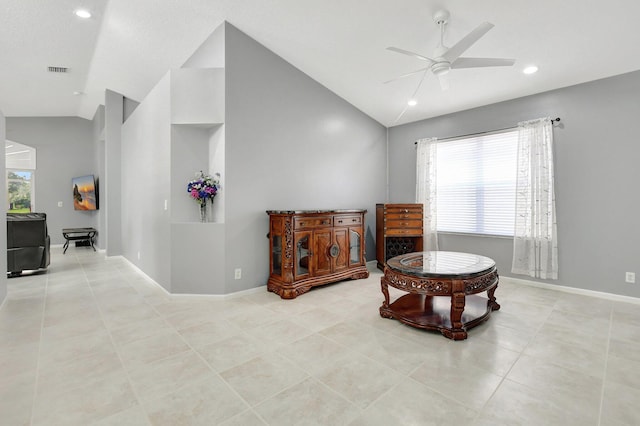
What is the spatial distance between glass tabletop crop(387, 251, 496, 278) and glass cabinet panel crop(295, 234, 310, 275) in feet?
3.91

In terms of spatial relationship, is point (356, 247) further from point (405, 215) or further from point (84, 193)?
point (84, 193)

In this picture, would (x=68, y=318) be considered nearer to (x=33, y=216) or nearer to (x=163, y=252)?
(x=163, y=252)

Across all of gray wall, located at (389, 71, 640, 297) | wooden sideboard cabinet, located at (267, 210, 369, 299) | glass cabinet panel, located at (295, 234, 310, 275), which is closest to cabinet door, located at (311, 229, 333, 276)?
wooden sideboard cabinet, located at (267, 210, 369, 299)

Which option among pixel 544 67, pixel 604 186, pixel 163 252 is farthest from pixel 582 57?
pixel 163 252

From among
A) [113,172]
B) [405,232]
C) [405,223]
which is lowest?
[405,232]

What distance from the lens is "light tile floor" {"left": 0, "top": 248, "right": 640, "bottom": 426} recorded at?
170 centimetres

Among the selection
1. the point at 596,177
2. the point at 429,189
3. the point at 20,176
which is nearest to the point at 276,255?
the point at 429,189

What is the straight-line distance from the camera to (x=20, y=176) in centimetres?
794

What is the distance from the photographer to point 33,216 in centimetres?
499

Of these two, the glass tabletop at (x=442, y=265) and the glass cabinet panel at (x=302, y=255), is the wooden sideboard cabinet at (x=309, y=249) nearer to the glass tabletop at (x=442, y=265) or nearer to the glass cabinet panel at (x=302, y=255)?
the glass cabinet panel at (x=302, y=255)

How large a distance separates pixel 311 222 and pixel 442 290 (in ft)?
6.06

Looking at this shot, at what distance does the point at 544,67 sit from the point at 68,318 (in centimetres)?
605

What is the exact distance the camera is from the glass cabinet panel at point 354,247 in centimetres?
457

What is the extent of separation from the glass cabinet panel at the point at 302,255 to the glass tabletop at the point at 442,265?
1192 mm
